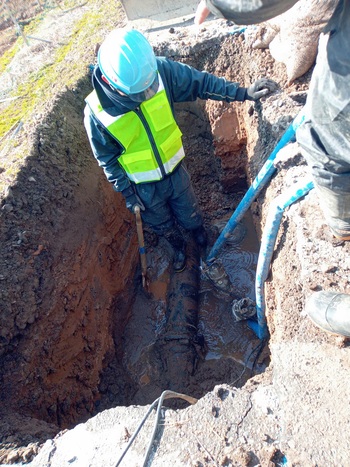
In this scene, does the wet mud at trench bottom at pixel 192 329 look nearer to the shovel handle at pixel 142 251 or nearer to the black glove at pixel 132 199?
the shovel handle at pixel 142 251

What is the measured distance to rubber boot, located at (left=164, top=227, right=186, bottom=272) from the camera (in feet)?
13.7

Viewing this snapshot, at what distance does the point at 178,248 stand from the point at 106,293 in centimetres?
99

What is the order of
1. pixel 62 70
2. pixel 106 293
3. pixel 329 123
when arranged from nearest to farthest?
pixel 329 123 → pixel 106 293 → pixel 62 70

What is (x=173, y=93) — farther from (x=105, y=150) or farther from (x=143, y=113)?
(x=105, y=150)

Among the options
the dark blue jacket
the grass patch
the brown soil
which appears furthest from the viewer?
the grass patch

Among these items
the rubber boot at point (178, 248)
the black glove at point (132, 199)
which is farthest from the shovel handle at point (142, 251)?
the rubber boot at point (178, 248)

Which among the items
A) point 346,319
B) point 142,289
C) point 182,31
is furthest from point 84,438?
point 182,31

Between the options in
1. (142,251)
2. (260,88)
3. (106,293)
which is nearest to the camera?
(260,88)

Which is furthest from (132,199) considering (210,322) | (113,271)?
(210,322)

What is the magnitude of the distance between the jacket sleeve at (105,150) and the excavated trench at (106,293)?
0.70m

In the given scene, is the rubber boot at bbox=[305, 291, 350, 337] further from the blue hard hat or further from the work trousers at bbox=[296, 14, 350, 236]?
the blue hard hat

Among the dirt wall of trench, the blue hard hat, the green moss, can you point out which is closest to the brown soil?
the dirt wall of trench

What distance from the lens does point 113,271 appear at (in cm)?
407

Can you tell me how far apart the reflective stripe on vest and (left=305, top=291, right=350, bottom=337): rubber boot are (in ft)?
5.97
